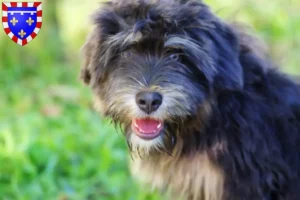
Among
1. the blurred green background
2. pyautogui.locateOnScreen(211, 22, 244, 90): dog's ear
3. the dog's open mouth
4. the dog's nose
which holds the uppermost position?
pyautogui.locateOnScreen(211, 22, 244, 90): dog's ear

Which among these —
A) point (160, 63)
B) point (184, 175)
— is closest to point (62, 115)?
point (184, 175)

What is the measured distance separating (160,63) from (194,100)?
285 mm

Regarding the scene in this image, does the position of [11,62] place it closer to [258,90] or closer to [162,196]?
[162,196]

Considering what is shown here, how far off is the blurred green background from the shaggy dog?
0.45 meters

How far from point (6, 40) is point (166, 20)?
408cm

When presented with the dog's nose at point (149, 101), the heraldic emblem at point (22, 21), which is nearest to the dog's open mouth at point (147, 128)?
the dog's nose at point (149, 101)


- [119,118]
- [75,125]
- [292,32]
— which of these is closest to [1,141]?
[75,125]

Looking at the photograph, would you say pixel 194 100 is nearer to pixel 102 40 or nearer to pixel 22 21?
pixel 102 40

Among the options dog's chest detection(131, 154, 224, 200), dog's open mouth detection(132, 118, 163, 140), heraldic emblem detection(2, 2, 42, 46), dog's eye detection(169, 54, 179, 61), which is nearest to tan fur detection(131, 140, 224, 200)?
dog's chest detection(131, 154, 224, 200)

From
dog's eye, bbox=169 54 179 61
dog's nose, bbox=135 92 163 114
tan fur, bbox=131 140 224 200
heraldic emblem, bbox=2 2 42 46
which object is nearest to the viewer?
heraldic emblem, bbox=2 2 42 46

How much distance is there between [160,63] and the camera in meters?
3.57

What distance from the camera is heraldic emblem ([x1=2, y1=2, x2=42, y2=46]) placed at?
3148 mm

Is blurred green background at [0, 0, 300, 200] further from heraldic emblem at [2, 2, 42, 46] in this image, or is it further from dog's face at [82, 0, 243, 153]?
heraldic emblem at [2, 2, 42, 46]

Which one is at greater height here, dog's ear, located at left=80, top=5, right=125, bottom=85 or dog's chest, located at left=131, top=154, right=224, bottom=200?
dog's ear, located at left=80, top=5, right=125, bottom=85
